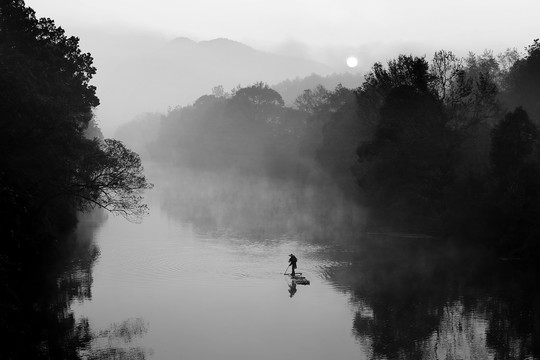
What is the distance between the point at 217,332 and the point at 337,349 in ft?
23.6

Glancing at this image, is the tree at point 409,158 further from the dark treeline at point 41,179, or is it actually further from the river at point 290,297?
the dark treeline at point 41,179

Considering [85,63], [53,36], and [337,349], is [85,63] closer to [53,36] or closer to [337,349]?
[53,36]

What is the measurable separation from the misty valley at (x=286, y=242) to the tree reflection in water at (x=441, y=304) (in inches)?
7.4

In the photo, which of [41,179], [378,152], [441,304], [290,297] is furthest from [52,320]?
[378,152]

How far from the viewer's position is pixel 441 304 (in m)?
45.5

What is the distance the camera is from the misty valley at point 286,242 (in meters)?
37.1

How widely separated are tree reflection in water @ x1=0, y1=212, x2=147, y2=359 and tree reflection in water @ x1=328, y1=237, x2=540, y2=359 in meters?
13.7

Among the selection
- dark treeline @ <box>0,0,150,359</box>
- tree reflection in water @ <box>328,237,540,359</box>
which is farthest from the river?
dark treeline @ <box>0,0,150,359</box>

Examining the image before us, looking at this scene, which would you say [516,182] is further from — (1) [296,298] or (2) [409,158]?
(1) [296,298]

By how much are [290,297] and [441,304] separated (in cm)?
1043

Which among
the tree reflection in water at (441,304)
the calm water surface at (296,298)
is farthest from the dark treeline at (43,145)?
the tree reflection in water at (441,304)

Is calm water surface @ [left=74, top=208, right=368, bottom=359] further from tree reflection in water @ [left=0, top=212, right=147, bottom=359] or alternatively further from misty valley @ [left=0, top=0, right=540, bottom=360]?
tree reflection in water @ [left=0, top=212, right=147, bottom=359]

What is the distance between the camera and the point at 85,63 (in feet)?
252

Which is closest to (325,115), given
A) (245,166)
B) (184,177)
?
(245,166)
